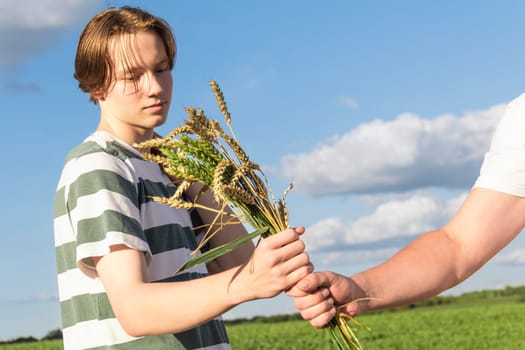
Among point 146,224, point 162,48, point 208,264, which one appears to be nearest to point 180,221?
point 146,224

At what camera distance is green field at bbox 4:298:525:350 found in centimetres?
1273

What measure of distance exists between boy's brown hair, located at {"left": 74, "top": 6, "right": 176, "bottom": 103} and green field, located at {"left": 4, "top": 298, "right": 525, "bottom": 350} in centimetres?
1020

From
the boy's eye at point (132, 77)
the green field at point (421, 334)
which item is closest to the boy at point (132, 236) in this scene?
the boy's eye at point (132, 77)

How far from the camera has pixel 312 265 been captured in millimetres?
1900

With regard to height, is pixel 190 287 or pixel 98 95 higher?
pixel 98 95

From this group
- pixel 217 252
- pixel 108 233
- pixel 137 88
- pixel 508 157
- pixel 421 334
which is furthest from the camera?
pixel 421 334

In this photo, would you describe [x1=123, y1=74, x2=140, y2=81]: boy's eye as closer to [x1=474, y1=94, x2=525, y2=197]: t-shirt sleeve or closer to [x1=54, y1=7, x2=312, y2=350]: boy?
[x1=54, y1=7, x2=312, y2=350]: boy

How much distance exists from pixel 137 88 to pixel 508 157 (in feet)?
4.18

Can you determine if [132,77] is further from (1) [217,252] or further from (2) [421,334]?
(2) [421,334]

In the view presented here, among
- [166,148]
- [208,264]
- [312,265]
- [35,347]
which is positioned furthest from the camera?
[35,347]

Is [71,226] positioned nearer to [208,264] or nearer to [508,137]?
[208,264]

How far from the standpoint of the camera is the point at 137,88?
2.33 metres

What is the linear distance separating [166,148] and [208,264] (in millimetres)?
678

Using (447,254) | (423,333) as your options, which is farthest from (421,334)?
(447,254)
